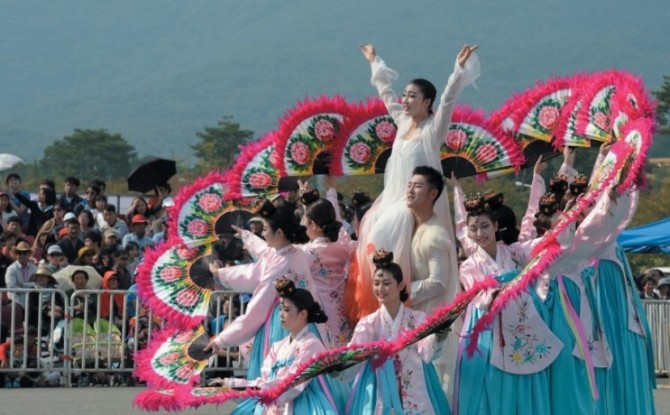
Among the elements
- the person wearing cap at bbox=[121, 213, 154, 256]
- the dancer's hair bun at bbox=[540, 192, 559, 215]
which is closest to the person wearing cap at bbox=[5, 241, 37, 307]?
the person wearing cap at bbox=[121, 213, 154, 256]

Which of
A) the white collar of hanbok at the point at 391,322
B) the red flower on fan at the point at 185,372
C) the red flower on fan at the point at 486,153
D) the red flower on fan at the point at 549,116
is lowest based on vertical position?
the red flower on fan at the point at 185,372

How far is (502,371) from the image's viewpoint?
7.88 meters

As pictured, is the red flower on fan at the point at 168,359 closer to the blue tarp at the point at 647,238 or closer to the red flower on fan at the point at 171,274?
the red flower on fan at the point at 171,274

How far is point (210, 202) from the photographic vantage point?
391 inches

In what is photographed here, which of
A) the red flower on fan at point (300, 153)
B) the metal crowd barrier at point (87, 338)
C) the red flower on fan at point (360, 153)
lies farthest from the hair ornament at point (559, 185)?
the metal crowd barrier at point (87, 338)

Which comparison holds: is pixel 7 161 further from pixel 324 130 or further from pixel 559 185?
pixel 559 185

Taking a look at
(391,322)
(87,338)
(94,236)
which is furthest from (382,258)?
(94,236)

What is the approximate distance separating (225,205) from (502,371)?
2746 millimetres

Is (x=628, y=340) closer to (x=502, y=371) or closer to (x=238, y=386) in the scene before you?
(x=502, y=371)

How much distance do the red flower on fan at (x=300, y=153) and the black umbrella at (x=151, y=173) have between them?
297 inches

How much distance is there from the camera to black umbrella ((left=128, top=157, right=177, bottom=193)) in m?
16.9

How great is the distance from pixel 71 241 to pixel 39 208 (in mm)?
1536

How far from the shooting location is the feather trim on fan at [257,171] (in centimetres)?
970

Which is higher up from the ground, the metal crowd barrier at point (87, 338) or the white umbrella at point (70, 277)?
the white umbrella at point (70, 277)
